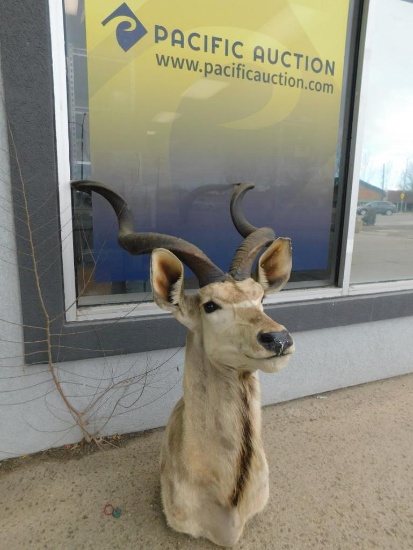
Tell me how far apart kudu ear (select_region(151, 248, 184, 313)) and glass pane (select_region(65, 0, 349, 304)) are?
124cm

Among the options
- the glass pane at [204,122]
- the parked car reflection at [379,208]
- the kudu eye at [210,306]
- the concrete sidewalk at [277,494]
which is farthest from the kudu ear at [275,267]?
the parked car reflection at [379,208]

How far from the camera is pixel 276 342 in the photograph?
63.5 inches

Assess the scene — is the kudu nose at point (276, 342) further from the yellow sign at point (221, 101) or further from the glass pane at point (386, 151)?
the glass pane at point (386, 151)

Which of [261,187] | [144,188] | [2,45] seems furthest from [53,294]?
[261,187]

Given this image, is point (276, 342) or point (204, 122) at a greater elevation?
point (204, 122)

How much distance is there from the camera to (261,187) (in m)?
3.58

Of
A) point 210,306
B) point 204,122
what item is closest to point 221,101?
point 204,122

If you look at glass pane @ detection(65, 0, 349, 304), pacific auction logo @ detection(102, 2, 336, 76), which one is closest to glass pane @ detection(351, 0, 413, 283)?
glass pane @ detection(65, 0, 349, 304)

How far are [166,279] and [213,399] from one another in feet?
2.14

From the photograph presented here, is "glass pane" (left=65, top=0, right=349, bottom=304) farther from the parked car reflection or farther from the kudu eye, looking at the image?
the kudu eye

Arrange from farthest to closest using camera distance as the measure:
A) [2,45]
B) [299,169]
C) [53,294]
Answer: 1. [299,169]
2. [53,294]
3. [2,45]

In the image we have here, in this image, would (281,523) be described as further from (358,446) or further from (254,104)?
(254,104)

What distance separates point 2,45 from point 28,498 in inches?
108

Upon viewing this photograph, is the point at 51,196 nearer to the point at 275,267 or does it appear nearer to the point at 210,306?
the point at 210,306
